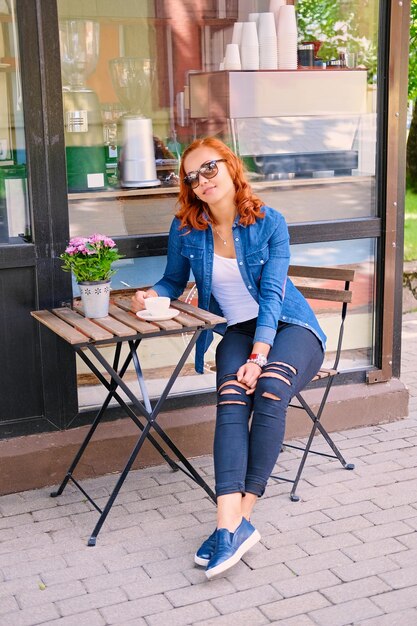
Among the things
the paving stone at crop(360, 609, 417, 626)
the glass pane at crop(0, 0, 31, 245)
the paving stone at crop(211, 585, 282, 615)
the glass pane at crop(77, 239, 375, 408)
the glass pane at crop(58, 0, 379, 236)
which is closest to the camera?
the paving stone at crop(360, 609, 417, 626)

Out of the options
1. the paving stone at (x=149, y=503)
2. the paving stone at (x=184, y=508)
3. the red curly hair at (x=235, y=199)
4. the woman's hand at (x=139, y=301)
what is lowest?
the paving stone at (x=184, y=508)

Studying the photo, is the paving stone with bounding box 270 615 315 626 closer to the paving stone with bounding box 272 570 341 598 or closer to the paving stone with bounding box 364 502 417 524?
the paving stone with bounding box 272 570 341 598

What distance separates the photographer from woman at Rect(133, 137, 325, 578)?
3.38 m

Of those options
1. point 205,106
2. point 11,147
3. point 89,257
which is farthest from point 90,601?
point 205,106

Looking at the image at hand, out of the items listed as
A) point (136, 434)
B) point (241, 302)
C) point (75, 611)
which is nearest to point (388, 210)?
point (241, 302)

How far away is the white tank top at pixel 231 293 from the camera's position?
3766 mm

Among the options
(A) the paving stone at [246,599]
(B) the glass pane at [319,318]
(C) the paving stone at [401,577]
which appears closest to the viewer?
(A) the paving stone at [246,599]

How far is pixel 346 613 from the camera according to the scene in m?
2.97

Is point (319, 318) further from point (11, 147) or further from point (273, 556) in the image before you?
point (11, 147)

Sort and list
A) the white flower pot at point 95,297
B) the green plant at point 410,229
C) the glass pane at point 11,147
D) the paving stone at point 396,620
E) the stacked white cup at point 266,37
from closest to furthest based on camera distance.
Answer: the paving stone at point 396,620 → the white flower pot at point 95,297 → the glass pane at point 11,147 → the stacked white cup at point 266,37 → the green plant at point 410,229

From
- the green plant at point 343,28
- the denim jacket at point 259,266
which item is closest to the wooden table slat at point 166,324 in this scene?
the denim jacket at point 259,266

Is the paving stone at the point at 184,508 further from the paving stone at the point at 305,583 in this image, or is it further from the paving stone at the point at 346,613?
the paving stone at the point at 346,613

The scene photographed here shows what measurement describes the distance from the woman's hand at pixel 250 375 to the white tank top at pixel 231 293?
0.35 m

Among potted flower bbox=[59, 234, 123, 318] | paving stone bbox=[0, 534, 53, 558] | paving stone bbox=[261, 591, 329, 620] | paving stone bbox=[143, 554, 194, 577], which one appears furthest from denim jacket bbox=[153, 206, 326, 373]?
paving stone bbox=[0, 534, 53, 558]
